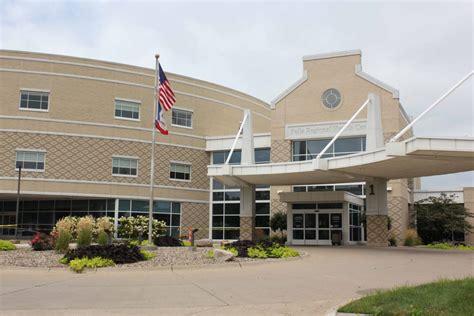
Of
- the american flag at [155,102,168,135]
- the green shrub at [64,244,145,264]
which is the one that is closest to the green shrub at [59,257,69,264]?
the green shrub at [64,244,145,264]

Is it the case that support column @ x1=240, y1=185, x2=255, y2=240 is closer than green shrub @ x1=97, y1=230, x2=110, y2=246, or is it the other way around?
green shrub @ x1=97, y1=230, x2=110, y2=246

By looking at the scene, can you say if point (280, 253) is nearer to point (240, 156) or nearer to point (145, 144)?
point (240, 156)

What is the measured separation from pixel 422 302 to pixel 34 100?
35.2 metres

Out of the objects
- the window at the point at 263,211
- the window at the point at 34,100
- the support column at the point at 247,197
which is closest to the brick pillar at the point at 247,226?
the support column at the point at 247,197

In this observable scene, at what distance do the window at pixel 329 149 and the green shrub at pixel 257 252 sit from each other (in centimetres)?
1919

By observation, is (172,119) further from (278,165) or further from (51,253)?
(51,253)

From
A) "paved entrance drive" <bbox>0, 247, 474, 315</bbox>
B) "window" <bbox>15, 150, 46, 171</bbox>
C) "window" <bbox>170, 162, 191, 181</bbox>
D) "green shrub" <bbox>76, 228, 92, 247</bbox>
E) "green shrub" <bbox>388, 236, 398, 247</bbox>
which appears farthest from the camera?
"window" <bbox>170, 162, 191, 181</bbox>

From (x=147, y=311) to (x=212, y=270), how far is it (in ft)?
20.5

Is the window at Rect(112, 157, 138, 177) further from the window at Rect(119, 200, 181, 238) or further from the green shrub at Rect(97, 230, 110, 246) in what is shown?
the green shrub at Rect(97, 230, 110, 246)

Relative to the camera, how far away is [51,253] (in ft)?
64.1

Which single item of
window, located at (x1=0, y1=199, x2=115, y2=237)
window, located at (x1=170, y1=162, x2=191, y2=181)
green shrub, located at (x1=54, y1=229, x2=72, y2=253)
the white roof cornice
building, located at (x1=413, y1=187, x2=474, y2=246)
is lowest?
green shrub, located at (x1=54, y1=229, x2=72, y2=253)

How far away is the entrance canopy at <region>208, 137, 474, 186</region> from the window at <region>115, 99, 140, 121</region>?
11866 mm

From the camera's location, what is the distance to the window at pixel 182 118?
4225 centimetres

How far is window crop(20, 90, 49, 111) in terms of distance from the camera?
37875 millimetres
